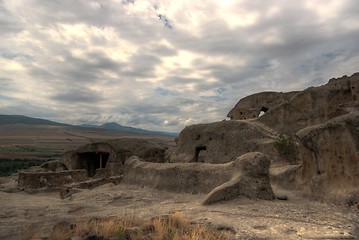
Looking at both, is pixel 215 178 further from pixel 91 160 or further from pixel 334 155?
pixel 91 160

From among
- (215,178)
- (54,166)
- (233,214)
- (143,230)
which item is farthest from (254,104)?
(143,230)

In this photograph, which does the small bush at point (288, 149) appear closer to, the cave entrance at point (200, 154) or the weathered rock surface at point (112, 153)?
the cave entrance at point (200, 154)

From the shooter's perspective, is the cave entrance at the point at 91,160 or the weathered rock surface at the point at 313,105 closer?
the weathered rock surface at the point at 313,105

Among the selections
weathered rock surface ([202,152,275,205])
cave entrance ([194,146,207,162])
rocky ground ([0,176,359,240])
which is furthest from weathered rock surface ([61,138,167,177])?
weathered rock surface ([202,152,275,205])

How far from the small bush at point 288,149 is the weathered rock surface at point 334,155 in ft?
20.0

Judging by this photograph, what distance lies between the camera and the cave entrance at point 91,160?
39.2 metres

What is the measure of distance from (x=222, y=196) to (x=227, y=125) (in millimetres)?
14446

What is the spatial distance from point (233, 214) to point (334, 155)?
5.31m

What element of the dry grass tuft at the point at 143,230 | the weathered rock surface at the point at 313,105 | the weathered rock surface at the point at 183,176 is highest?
the weathered rock surface at the point at 313,105

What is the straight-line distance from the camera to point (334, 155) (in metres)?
14.1

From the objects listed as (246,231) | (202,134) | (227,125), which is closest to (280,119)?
(227,125)

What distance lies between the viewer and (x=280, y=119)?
91.5 ft

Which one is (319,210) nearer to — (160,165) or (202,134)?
(160,165)

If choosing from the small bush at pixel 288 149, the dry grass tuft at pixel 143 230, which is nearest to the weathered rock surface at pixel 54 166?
the small bush at pixel 288 149
